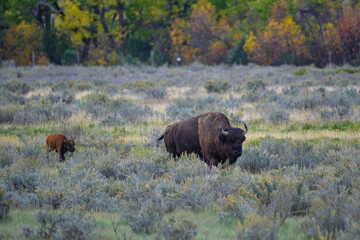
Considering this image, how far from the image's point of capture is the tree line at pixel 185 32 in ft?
137

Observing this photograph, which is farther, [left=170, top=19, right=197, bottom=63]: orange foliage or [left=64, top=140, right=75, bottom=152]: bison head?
[left=170, top=19, right=197, bottom=63]: orange foliage

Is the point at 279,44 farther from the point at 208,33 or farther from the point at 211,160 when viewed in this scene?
the point at 211,160

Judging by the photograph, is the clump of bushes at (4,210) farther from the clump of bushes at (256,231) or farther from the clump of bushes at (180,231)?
the clump of bushes at (256,231)

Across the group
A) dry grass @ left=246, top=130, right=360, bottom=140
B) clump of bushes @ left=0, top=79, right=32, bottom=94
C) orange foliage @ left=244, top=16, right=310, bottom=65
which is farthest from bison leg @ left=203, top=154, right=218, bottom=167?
orange foliage @ left=244, top=16, right=310, bottom=65

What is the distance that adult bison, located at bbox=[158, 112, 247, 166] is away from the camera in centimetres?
762

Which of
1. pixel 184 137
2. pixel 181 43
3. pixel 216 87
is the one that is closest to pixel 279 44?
pixel 181 43

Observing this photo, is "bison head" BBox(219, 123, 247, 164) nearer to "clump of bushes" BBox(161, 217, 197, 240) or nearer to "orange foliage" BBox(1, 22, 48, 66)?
"clump of bushes" BBox(161, 217, 197, 240)

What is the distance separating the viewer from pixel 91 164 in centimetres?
899

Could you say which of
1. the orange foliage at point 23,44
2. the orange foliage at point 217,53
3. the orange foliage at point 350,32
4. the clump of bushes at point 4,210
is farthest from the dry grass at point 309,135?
the orange foliage at point 217,53

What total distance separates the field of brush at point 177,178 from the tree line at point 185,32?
25826 millimetres

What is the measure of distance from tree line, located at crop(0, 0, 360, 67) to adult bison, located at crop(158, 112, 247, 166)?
3098 cm

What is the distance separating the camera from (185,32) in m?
55.9

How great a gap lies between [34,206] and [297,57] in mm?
37569

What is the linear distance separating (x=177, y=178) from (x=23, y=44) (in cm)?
4462
